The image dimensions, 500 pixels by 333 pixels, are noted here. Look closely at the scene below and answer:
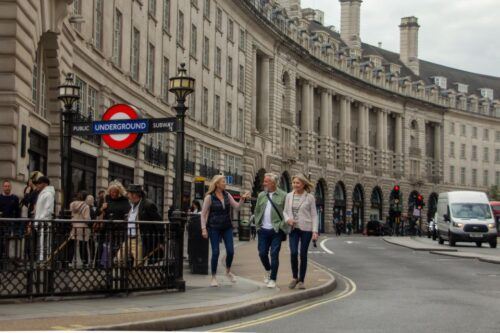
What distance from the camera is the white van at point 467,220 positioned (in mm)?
39375

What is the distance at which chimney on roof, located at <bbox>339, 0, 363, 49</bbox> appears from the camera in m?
90.8

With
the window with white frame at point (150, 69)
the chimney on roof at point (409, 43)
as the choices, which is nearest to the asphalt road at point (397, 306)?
the window with white frame at point (150, 69)

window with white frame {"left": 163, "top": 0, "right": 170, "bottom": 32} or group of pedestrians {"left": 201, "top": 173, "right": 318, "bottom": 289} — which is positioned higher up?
window with white frame {"left": 163, "top": 0, "right": 170, "bottom": 32}

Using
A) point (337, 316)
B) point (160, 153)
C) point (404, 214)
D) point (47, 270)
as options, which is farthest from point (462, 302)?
point (404, 214)

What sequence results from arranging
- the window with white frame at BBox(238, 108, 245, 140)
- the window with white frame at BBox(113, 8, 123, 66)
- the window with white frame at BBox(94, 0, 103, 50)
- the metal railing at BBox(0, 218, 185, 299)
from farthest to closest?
the window with white frame at BBox(238, 108, 245, 140) → the window with white frame at BBox(113, 8, 123, 66) → the window with white frame at BBox(94, 0, 103, 50) → the metal railing at BBox(0, 218, 185, 299)

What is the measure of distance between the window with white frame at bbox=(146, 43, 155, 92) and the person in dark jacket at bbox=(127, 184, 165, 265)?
2472 centimetres

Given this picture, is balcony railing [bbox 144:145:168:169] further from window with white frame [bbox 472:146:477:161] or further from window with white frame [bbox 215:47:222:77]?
window with white frame [bbox 472:146:477:161]

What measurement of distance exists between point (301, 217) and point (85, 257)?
382 centimetres

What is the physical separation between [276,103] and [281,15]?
26.9ft

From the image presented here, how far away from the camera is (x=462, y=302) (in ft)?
44.3

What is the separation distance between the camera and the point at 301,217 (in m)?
14.7

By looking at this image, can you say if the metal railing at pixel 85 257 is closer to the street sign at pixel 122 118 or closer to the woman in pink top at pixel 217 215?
the woman in pink top at pixel 217 215

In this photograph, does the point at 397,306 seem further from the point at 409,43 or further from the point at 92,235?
the point at 409,43

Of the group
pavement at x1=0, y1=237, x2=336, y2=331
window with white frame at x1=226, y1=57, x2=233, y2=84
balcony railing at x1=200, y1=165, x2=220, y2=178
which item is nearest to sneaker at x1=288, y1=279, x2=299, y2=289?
pavement at x1=0, y1=237, x2=336, y2=331
